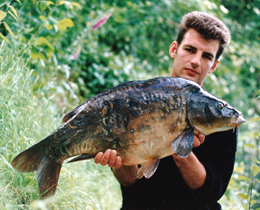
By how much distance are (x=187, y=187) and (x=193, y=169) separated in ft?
0.65

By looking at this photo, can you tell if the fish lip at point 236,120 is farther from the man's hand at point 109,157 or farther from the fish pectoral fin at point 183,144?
the man's hand at point 109,157

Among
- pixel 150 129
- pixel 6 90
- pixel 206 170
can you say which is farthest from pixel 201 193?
pixel 6 90

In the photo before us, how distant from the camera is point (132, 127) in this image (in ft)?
5.67

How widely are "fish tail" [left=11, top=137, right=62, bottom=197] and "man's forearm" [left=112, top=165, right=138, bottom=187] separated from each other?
585 mm

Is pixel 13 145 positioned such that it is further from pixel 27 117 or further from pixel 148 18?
pixel 148 18

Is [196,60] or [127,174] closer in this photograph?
[127,174]

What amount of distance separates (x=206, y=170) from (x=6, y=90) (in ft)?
6.03

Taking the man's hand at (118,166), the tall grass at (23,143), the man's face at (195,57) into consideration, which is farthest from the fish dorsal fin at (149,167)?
the man's face at (195,57)

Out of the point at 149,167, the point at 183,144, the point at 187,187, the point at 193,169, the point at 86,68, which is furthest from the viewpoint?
the point at 86,68

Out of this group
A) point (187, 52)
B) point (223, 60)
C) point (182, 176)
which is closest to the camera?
point (182, 176)

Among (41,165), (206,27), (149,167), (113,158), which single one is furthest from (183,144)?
(206,27)

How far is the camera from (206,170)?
2148 millimetres

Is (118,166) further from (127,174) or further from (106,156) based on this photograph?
(127,174)

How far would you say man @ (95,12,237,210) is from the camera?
6.95 feet
